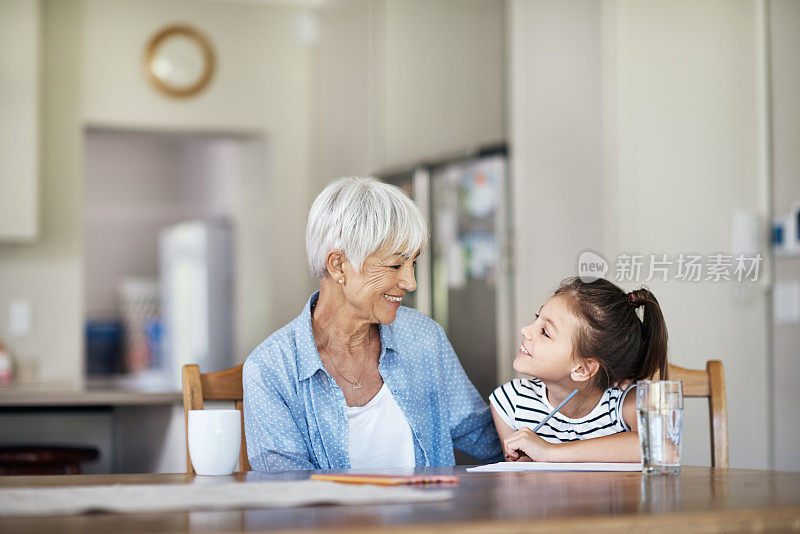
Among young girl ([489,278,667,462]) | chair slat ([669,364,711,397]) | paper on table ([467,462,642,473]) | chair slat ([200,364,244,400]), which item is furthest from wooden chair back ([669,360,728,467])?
chair slat ([200,364,244,400])

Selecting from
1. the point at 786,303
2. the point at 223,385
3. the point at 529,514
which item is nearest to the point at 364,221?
the point at 223,385

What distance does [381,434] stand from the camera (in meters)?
1.77

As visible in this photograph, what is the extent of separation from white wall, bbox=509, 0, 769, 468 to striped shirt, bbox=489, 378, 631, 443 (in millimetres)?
1393

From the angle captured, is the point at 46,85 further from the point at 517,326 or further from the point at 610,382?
the point at 610,382

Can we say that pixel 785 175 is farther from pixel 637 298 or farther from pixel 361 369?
pixel 361 369

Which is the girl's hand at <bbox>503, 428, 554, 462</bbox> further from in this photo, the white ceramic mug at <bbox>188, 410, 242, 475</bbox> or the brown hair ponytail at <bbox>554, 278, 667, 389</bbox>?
the white ceramic mug at <bbox>188, 410, 242, 475</bbox>

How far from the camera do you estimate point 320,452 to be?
1702mm

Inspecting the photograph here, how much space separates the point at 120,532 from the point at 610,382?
1.09m

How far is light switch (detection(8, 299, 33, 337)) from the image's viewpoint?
14.6ft

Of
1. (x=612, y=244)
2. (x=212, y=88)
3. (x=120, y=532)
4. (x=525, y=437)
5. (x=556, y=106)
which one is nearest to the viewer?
(x=120, y=532)

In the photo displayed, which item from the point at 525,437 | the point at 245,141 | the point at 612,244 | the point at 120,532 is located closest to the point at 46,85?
the point at 245,141

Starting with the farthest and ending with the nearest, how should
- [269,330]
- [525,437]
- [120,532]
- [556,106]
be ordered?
[269,330] → [556,106] → [525,437] → [120,532]

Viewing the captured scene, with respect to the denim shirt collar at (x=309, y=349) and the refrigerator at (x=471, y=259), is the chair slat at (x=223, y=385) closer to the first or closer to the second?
the denim shirt collar at (x=309, y=349)

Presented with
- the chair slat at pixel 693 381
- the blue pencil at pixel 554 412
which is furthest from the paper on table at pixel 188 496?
the chair slat at pixel 693 381
